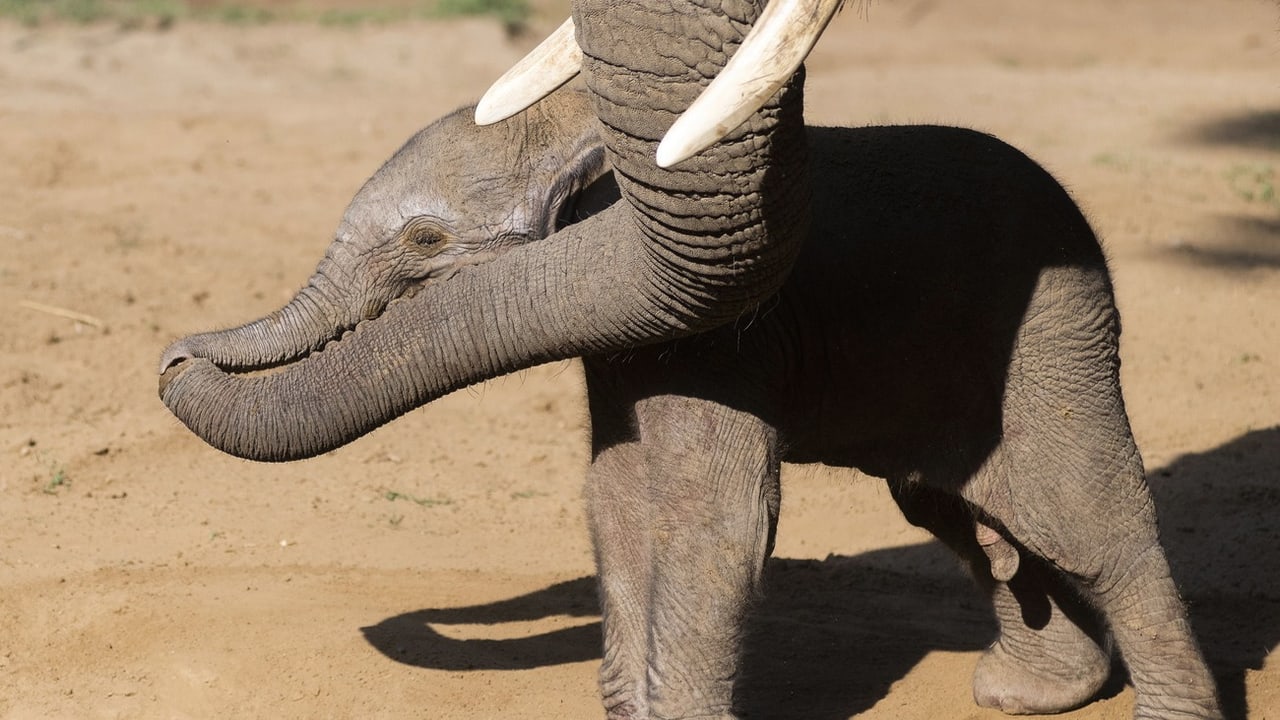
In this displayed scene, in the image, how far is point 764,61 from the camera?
2955mm

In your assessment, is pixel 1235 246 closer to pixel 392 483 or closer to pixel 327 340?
pixel 392 483

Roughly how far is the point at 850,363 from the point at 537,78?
1.08m

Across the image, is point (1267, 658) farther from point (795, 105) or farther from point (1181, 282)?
point (1181, 282)

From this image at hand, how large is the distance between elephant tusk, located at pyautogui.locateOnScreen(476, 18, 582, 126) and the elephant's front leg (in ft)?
2.66

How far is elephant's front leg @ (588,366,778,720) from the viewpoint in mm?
3939

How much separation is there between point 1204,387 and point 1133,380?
12.8 inches

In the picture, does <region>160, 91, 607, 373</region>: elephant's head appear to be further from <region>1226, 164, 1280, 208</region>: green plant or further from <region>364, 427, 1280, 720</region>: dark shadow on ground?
<region>1226, 164, 1280, 208</region>: green plant

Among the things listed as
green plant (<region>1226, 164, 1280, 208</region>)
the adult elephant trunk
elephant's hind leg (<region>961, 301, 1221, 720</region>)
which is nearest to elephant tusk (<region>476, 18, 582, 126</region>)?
the adult elephant trunk

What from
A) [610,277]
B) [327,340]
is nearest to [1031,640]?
[610,277]

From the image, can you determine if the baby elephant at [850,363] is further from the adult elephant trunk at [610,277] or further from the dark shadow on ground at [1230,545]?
the dark shadow on ground at [1230,545]

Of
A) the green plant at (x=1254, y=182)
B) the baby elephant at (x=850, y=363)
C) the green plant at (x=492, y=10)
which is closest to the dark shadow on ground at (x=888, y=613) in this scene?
the baby elephant at (x=850, y=363)

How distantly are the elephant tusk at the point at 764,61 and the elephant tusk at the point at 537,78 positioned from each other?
1.17 meters

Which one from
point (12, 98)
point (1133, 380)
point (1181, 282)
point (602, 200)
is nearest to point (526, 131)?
point (602, 200)

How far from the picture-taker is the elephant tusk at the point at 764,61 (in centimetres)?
295
